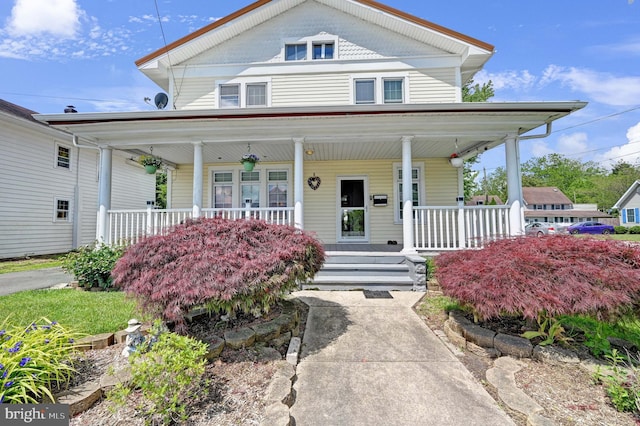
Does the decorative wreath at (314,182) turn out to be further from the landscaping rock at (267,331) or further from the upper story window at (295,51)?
the landscaping rock at (267,331)

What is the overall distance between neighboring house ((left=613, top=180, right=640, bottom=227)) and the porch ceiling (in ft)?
130

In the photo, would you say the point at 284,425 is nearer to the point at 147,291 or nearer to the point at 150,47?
the point at 147,291

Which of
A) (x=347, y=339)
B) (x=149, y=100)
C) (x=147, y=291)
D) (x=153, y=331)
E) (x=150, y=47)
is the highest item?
(x=150, y=47)

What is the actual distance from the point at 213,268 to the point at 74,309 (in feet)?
9.35

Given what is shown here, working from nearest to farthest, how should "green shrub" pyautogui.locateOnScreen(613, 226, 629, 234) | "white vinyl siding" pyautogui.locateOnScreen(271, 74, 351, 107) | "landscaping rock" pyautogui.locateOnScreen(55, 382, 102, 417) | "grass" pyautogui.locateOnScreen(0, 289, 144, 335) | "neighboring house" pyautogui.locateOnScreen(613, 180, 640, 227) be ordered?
"landscaping rock" pyautogui.locateOnScreen(55, 382, 102, 417) < "grass" pyautogui.locateOnScreen(0, 289, 144, 335) < "white vinyl siding" pyautogui.locateOnScreen(271, 74, 351, 107) < "green shrub" pyautogui.locateOnScreen(613, 226, 629, 234) < "neighboring house" pyautogui.locateOnScreen(613, 180, 640, 227)

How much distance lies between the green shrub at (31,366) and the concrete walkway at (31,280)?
4.51 meters

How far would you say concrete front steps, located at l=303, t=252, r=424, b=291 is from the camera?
5.62 metres

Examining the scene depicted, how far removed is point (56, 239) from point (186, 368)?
1304 cm

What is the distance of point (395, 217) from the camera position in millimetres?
8586

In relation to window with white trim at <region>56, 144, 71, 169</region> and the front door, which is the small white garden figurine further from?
window with white trim at <region>56, 144, 71, 169</region>

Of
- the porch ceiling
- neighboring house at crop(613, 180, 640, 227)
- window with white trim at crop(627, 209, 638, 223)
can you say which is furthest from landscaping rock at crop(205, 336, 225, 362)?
window with white trim at crop(627, 209, 638, 223)

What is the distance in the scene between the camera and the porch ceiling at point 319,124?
226 inches

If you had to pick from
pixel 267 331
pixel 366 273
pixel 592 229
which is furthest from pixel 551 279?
pixel 592 229

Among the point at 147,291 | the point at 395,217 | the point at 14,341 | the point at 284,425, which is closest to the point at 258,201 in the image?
the point at 395,217
